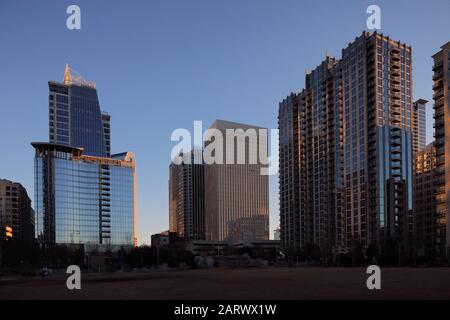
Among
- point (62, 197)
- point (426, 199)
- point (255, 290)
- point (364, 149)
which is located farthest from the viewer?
point (62, 197)

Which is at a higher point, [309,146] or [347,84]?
[347,84]

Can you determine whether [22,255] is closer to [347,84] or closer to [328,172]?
[328,172]

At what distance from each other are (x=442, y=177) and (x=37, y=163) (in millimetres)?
155055

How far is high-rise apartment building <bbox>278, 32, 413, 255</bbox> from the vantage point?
13838cm

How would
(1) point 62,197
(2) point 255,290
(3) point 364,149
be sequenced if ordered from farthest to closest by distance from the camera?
(1) point 62,197
(3) point 364,149
(2) point 255,290

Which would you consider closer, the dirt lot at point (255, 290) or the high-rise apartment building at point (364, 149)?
the dirt lot at point (255, 290)

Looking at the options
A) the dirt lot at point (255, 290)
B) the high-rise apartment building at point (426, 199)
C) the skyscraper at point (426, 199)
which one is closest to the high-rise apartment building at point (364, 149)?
the high-rise apartment building at point (426, 199)

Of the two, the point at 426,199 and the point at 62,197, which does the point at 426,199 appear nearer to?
the point at 426,199

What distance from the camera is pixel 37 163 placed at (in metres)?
183

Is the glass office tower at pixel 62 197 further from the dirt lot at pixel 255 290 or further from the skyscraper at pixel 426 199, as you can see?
the dirt lot at pixel 255 290

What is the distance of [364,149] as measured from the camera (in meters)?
143

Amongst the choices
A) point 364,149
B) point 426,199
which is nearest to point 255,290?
point 364,149

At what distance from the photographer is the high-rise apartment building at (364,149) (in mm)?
138375
